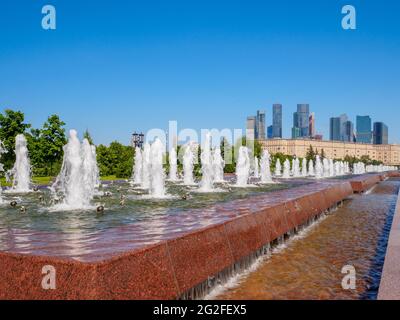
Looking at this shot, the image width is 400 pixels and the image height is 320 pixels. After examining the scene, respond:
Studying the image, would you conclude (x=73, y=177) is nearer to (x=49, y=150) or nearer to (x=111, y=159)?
(x=49, y=150)

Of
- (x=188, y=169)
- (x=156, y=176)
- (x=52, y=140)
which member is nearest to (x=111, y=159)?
(x=52, y=140)

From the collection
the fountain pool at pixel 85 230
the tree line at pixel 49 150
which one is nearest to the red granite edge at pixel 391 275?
the fountain pool at pixel 85 230

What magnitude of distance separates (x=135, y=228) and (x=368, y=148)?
208188 millimetres

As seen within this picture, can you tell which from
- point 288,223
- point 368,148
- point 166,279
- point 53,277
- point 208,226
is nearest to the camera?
point 53,277

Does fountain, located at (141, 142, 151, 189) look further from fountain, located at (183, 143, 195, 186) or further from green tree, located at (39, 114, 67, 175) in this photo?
green tree, located at (39, 114, 67, 175)

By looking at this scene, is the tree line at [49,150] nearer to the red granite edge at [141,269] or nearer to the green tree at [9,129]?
the green tree at [9,129]

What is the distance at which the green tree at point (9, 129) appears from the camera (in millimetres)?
30612

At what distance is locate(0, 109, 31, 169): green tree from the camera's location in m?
30.6

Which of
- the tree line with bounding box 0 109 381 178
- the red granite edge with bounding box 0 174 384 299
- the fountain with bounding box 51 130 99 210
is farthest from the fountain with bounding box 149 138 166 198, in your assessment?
the tree line with bounding box 0 109 381 178

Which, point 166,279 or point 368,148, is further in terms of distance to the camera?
point 368,148

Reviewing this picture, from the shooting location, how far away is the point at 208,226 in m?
6.16

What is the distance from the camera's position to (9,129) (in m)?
31.2
